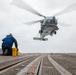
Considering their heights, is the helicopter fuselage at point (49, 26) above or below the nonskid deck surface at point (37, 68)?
above

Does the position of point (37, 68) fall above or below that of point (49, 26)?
below

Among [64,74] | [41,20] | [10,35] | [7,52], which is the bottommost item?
[64,74]

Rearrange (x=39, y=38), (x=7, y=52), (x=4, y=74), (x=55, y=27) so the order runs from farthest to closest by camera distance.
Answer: (x=39, y=38)
(x=7, y=52)
(x=55, y=27)
(x=4, y=74)

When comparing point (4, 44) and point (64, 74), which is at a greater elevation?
point (4, 44)

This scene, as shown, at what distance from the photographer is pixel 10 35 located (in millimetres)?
73438

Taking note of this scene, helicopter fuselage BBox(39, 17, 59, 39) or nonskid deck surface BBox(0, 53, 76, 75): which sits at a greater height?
helicopter fuselage BBox(39, 17, 59, 39)

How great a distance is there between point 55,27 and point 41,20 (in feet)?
32.8

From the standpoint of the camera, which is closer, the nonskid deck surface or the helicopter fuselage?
the nonskid deck surface

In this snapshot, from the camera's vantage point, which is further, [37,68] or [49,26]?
[49,26]

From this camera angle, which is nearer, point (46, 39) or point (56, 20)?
point (56, 20)

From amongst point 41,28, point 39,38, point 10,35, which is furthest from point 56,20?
point 39,38

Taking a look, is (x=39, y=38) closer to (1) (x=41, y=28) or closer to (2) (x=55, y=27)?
(1) (x=41, y=28)

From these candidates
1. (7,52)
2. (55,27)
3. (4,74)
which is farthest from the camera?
(7,52)

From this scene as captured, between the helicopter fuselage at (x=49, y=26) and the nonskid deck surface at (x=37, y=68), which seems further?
the helicopter fuselage at (x=49, y=26)
